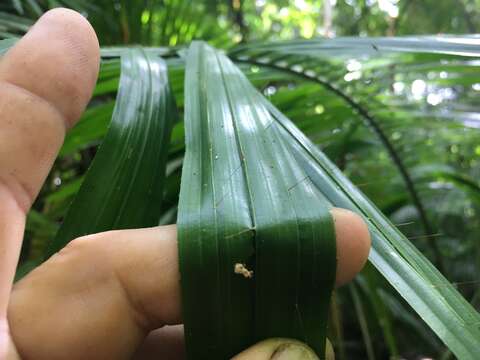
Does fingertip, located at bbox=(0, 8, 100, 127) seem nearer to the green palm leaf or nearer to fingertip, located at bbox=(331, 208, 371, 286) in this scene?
the green palm leaf

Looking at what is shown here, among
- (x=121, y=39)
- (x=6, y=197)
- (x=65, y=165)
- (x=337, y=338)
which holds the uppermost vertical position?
(x=121, y=39)

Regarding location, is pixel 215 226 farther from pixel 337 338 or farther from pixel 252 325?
pixel 337 338

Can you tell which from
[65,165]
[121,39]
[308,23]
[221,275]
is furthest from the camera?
[308,23]

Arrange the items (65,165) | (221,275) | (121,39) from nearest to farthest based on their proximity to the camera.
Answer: (221,275) → (121,39) → (65,165)

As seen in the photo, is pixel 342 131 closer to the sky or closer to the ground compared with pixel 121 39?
closer to the ground

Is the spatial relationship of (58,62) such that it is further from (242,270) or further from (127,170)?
(242,270)

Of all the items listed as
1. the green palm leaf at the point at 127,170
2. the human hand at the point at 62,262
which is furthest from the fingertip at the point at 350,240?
the green palm leaf at the point at 127,170

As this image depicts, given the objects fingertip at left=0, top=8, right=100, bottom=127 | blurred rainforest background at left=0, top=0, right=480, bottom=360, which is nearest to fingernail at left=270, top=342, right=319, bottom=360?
blurred rainforest background at left=0, top=0, right=480, bottom=360

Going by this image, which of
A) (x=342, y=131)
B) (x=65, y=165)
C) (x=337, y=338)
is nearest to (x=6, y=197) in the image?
(x=342, y=131)
